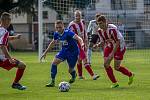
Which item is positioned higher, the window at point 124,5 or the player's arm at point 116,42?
the window at point 124,5

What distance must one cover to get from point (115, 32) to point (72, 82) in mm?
2024

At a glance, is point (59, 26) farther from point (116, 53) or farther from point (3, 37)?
point (3, 37)

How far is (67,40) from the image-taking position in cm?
1527

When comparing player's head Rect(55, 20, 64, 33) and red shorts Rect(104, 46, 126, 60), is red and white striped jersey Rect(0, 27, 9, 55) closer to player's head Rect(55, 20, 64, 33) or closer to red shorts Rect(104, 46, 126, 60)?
player's head Rect(55, 20, 64, 33)

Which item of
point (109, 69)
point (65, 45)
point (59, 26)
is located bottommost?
point (109, 69)

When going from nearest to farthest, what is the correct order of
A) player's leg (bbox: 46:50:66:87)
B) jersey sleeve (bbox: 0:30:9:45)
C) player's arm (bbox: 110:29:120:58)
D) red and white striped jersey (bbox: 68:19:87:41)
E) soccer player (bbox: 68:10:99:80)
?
jersey sleeve (bbox: 0:30:9:45)
player's arm (bbox: 110:29:120:58)
player's leg (bbox: 46:50:66:87)
soccer player (bbox: 68:10:99:80)
red and white striped jersey (bbox: 68:19:87:41)

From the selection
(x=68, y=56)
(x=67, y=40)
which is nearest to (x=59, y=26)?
(x=67, y=40)

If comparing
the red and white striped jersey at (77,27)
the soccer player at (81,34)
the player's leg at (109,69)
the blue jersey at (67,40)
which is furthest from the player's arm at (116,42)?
the red and white striped jersey at (77,27)

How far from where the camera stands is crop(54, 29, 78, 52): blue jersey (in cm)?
1516

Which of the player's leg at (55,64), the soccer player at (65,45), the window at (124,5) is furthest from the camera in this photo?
the window at (124,5)

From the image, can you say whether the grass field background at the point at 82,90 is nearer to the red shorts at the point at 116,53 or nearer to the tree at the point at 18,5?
the red shorts at the point at 116,53

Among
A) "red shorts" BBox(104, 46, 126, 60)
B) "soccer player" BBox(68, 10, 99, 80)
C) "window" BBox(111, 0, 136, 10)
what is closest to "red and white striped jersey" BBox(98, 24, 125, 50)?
"red shorts" BBox(104, 46, 126, 60)

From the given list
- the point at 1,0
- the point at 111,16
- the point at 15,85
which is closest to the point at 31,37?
the point at 1,0

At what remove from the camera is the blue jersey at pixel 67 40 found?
15156 millimetres
